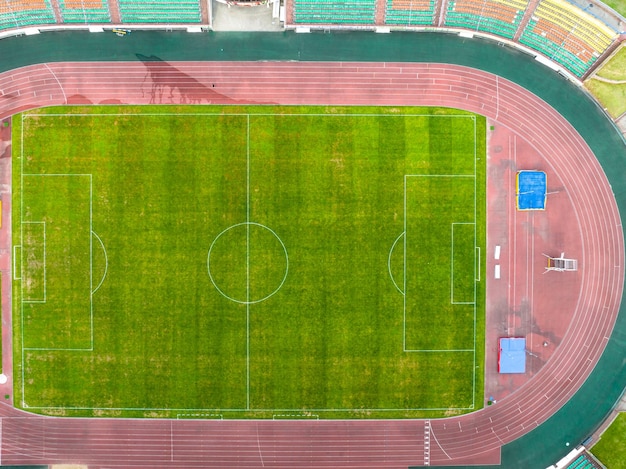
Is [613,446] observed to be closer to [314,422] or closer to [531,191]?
[531,191]

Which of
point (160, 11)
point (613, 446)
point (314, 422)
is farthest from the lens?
point (613, 446)

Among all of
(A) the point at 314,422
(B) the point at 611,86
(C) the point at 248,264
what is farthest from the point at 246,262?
(B) the point at 611,86

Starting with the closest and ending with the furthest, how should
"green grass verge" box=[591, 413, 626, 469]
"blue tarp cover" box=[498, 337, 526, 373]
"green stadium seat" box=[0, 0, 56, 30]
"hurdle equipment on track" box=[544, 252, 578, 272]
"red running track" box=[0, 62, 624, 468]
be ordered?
"hurdle equipment on track" box=[544, 252, 578, 272] < "green stadium seat" box=[0, 0, 56, 30] < "red running track" box=[0, 62, 624, 468] < "blue tarp cover" box=[498, 337, 526, 373] < "green grass verge" box=[591, 413, 626, 469]

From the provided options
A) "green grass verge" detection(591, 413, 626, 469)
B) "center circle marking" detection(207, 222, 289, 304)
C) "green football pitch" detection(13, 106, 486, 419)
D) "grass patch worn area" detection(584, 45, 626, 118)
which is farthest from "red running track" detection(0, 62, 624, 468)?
"center circle marking" detection(207, 222, 289, 304)

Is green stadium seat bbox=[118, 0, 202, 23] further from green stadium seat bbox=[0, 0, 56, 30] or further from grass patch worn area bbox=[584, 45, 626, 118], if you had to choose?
grass patch worn area bbox=[584, 45, 626, 118]

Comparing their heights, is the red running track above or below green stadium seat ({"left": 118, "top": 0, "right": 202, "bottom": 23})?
below

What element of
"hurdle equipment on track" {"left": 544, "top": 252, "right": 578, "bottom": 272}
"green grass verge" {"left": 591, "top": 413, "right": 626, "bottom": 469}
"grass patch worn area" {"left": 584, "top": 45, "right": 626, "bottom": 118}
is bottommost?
"green grass verge" {"left": 591, "top": 413, "right": 626, "bottom": 469}

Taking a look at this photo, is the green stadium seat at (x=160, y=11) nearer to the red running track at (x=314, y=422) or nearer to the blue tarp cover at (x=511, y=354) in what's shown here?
the red running track at (x=314, y=422)
